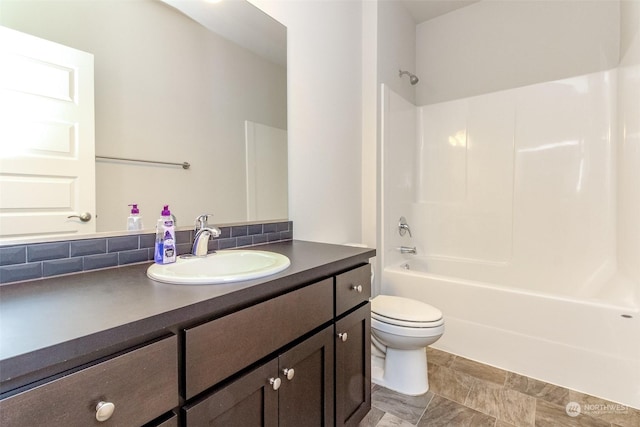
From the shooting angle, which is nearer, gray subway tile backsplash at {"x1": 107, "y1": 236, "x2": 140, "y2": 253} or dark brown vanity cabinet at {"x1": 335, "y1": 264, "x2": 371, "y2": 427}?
gray subway tile backsplash at {"x1": 107, "y1": 236, "x2": 140, "y2": 253}

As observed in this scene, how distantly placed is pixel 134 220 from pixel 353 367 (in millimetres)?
1012

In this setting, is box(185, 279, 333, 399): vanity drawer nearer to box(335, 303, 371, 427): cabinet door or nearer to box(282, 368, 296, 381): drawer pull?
box(282, 368, 296, 381): drawer pull

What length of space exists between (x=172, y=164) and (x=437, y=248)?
2438 millimetres

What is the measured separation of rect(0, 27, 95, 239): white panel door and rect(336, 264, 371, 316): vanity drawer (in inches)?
33.6

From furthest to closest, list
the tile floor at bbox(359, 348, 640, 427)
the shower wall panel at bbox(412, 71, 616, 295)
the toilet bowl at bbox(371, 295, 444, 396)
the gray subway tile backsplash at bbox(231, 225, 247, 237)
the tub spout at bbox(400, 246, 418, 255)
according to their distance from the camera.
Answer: the tub spout at bbox(400, 246, 418, 255)
the shower wall panel at bbox(412, 71, 616, 295)
the toilet bowl at bbox(371, 295, 444, 396)
the tile floor at bbox(359, 348, 640, 427)
the gray subway tile backsplash at bbox(231, 225, 247, 237)

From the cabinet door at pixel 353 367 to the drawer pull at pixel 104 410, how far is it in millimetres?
749

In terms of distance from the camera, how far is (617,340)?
1570 millimetres

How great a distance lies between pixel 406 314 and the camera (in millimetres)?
1658

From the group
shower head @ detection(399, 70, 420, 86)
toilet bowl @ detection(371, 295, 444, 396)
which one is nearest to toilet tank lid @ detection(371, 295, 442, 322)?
toilet bowl @ detection(371, 295, 444, 396)

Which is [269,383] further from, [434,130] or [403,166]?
[434,130]

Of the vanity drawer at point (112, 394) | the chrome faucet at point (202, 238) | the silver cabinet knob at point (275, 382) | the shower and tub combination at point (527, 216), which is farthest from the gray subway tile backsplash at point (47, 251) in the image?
the shower and tub combination at point (527, 216)

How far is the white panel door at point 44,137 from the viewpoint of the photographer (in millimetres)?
817

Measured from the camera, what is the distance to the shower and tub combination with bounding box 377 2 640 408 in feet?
5.58

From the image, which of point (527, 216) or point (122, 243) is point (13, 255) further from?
point (527, 216)
